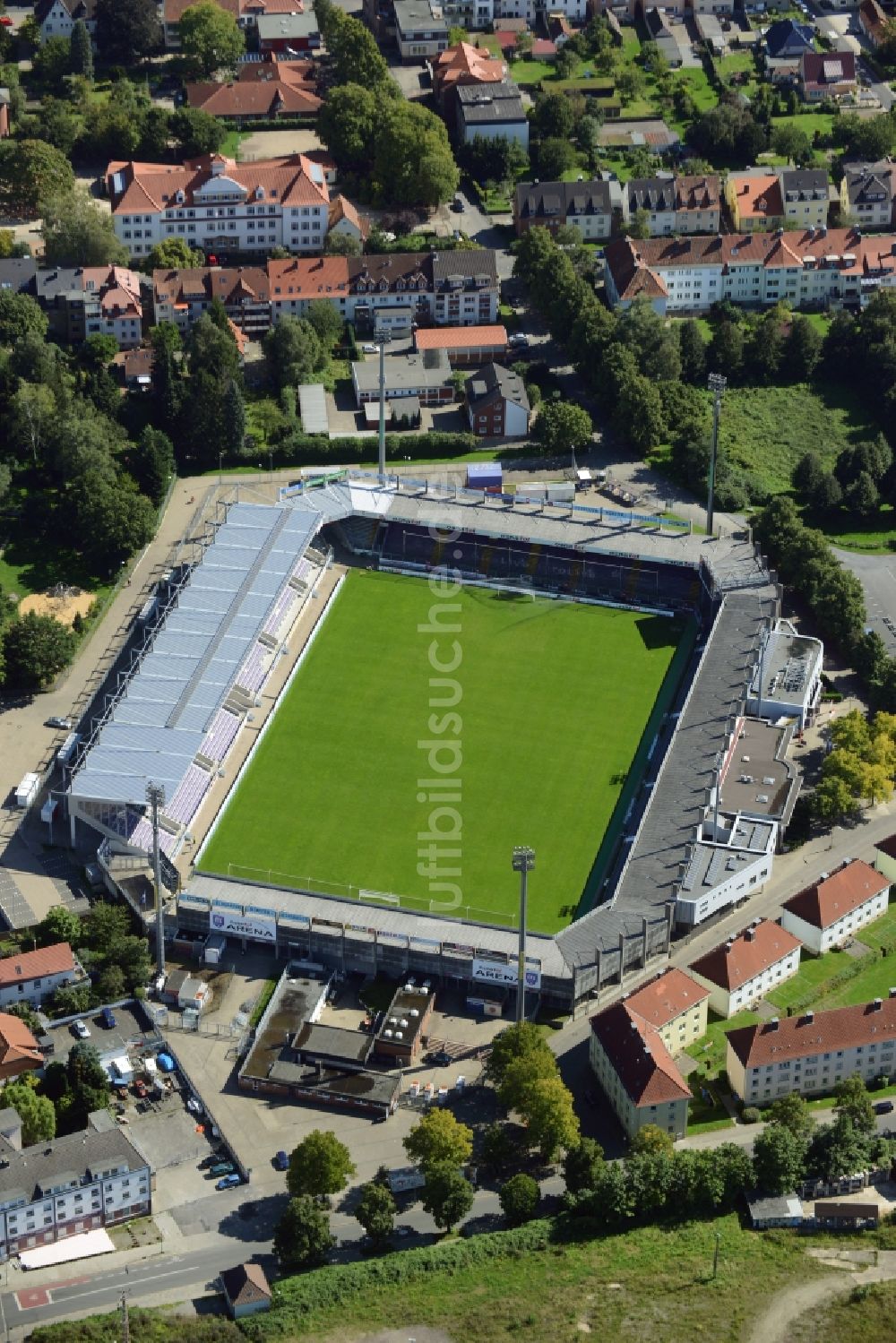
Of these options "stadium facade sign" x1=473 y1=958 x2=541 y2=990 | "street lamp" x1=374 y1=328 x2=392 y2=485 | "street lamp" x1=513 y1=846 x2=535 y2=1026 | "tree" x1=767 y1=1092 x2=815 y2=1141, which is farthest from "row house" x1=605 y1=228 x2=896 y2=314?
"tree" x1=767 y1=1092 x2=815 y2=1141

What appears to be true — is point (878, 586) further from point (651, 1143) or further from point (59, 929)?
point (59, 929)

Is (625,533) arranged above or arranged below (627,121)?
below

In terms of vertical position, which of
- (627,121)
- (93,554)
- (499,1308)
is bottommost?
(499,1308)

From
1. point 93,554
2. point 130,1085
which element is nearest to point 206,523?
point 93,554

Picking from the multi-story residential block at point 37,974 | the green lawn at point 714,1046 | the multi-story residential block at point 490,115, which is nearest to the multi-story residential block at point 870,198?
the multi-story residential block at point 490,115

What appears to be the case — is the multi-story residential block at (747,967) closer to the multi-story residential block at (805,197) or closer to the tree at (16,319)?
the tree at (16,319)

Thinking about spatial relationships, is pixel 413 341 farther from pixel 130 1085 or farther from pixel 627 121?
pixel 130 1085
